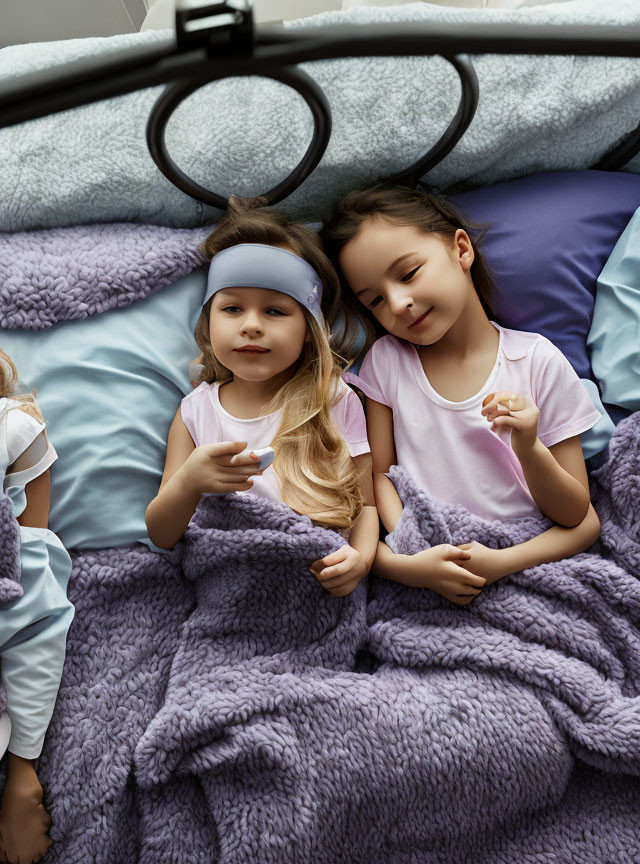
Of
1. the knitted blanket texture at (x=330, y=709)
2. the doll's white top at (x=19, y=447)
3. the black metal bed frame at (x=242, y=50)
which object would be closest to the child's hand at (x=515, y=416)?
the knitted blanket texture at (x=330, y=709)

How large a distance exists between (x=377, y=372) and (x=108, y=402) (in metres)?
0.41

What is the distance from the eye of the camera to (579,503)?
3.56 feet

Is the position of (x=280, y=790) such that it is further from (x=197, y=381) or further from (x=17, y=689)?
(x=197, y=381)

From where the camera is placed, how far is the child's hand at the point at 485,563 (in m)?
1.06

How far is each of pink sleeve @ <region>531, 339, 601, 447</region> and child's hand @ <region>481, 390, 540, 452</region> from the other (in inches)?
4.6

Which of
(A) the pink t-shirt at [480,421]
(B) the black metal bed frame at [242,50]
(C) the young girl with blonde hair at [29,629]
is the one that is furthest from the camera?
(A) the pink t-shirt at [480,421]

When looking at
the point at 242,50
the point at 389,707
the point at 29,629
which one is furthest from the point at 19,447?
the point at 242,50

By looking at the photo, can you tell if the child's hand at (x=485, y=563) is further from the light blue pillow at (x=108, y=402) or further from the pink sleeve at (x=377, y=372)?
the light blue pillow at (x=108, y=402)

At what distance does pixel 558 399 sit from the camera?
1.15m

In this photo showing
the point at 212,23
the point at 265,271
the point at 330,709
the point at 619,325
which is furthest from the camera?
the point at 619,325

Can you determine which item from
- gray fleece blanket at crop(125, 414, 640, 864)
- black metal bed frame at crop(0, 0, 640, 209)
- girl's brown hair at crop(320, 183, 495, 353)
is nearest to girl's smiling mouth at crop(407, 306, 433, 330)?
girl's brown hair at crop(320, 183, 495, 353)

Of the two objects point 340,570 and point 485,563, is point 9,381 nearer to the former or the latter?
point 340,570

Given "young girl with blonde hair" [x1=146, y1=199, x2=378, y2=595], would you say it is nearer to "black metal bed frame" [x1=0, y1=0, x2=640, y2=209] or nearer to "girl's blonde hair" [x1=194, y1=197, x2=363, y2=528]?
"girl's blonde hair" [x1=194, y1=197, x2=363, y2=528]

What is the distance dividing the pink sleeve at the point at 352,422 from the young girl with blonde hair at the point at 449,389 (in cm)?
3
